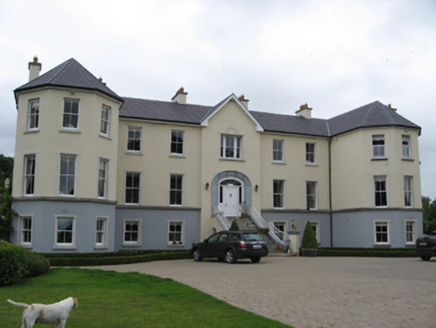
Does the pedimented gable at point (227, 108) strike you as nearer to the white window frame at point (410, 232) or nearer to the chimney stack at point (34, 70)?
the chimney stack at point (34, 70)

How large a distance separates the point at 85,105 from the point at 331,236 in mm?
20144

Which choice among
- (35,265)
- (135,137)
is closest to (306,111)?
(135,137)

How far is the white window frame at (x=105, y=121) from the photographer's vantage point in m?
25.4

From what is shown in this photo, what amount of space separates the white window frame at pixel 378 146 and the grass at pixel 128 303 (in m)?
22.0

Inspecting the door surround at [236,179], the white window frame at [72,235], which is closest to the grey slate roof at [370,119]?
the door surround at [236,179]

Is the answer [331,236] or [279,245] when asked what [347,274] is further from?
[331,236]

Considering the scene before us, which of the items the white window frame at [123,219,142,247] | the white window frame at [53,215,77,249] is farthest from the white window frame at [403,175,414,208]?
the white window frame at [53,215,77,249]

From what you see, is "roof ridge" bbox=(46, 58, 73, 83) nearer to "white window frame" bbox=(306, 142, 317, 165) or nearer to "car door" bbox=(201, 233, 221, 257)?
"car door" bbox=(201, 233, 221, 257)

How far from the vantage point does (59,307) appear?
273 inches

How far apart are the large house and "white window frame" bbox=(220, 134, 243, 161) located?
2.8 inches

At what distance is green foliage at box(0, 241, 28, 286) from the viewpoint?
42.9 ft

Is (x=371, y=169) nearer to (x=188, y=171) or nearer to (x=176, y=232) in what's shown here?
(x=188, y=171)

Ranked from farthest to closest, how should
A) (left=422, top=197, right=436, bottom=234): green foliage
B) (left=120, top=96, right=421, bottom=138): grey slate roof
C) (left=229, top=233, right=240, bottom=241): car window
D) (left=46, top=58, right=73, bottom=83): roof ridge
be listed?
(left=422, top=197, right=436, bottom=234): green foliage
(left=120, top=96, right=421, bottom=138): grey slate roof
(left=46, top=58, right=73, bottom=83): roof ridge
(left=229, top=233, right=240, bottom=241): car window

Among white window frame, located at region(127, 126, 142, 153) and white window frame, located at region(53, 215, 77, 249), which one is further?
white window frame, located at region(127, 126, 142, 153)
